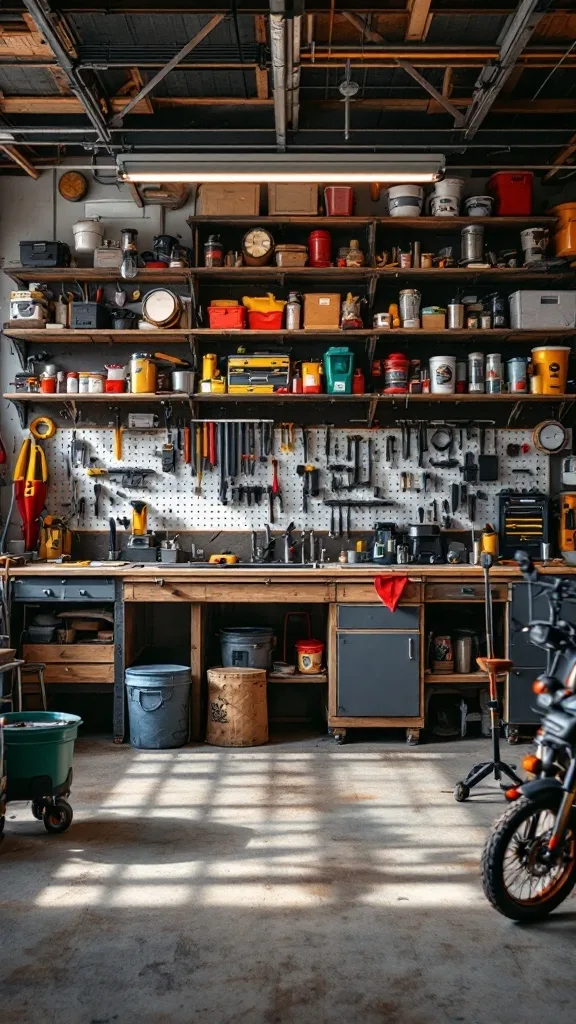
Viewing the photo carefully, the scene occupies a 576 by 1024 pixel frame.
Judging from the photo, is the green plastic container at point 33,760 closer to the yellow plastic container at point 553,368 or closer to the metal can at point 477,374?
the metal can at point 477,374

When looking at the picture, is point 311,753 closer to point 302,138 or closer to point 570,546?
point 570,546

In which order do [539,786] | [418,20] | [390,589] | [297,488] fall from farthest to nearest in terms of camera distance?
1. [297,488]
2. [390,589]
3. [418,20]
4. [539,786]

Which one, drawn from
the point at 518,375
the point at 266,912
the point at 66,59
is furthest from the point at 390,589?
the point at 66,59

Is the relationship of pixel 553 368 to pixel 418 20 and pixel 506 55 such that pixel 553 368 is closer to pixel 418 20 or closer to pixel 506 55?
pixel 506 55

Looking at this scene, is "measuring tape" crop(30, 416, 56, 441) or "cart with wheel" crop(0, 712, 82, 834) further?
"measuring tape" crop(30, 416, 56, 441)

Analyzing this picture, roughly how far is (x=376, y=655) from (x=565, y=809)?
2.48m

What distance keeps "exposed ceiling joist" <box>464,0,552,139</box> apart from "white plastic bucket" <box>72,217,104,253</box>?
231cm

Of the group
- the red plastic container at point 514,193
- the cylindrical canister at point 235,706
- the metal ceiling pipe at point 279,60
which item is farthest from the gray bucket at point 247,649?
the red plastic container at point 514,193

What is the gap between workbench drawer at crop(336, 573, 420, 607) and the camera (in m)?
5.22

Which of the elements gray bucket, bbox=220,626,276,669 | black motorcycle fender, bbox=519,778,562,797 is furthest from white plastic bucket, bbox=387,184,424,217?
black motorcycle fender, bbox=519,778,562,797

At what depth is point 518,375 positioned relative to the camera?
5684 mm

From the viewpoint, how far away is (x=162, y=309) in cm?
569

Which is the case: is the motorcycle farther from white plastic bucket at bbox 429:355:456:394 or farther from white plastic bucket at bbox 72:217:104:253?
white plastic bucket at bbox 72:217:104:253

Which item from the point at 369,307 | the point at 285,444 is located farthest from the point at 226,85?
the point at 285,444
